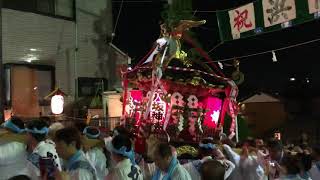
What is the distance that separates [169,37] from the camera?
41.1ft

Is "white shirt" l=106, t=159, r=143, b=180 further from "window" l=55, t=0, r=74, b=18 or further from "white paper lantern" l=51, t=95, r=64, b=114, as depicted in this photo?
"window" l=55, t=0, r=74, b=18

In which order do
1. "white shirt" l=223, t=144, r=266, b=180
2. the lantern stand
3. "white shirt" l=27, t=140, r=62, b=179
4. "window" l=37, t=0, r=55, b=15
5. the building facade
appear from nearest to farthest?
1. "white shirt" l=27, t=140, r=62, b=179
2. "white shirt" l=223, t=144, r=266, b=180
3. the lantern stand
4. the building facade
5. "window" l=37, t=0, r=55, b=15

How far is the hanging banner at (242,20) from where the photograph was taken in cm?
1262

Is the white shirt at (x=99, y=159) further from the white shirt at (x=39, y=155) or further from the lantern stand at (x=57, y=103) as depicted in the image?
the lantern stand at (x=57, y=103)

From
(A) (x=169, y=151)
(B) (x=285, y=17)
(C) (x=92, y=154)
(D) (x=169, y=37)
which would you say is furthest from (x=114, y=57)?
(A) (x=169, y=151)

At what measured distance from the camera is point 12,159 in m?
5.90

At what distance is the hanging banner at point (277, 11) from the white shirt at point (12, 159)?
7.86 m

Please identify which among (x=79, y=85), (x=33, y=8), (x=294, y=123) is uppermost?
(x=33, y=8)

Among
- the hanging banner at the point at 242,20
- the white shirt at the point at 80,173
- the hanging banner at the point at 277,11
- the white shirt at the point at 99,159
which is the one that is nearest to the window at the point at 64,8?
the hanging banner at the point at 242,20

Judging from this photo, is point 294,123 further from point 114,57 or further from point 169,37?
point 169,37

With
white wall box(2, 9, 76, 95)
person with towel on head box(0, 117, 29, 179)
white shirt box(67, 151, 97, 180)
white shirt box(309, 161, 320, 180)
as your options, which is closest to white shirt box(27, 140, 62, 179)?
person with towel on head box(0, 117, 29, 179)

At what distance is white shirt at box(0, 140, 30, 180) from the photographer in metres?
5.84

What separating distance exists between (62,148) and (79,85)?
11504mm

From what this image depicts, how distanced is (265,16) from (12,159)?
8.23 m
